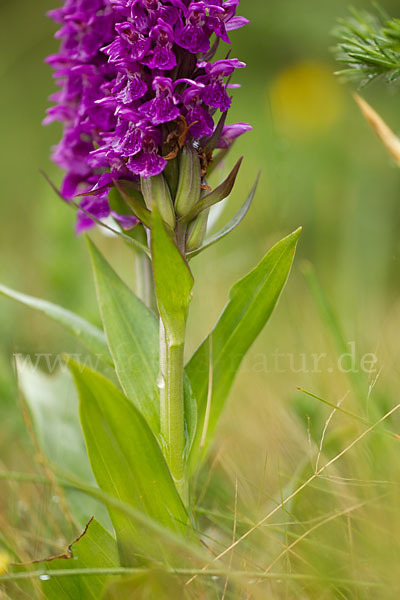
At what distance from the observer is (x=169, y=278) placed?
935 millimetres

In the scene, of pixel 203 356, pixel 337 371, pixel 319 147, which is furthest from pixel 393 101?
pixel 203 356

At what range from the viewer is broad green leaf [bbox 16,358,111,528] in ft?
4.00

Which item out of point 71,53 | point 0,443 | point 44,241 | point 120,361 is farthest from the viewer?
point 44,241

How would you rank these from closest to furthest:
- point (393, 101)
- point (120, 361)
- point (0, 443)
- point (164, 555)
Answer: point (164, 555) → point (120, 361) → point (0, 443) → point (393, 101)

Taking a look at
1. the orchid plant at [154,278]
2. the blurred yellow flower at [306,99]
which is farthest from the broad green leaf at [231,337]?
the blurred yellow flower at [306,99]

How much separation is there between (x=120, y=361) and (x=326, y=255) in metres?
1.93

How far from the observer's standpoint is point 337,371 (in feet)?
4.11

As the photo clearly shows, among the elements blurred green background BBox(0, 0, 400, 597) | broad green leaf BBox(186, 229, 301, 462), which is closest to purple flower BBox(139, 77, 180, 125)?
broad green leaf BBox(186, 229, 301, 462)

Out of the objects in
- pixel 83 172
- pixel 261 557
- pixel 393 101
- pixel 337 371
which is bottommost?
pixel 261 557

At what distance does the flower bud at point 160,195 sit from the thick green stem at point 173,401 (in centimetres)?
21

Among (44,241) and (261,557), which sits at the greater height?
(44,241)

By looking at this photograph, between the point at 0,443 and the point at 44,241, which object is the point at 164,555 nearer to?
the point at 0,443

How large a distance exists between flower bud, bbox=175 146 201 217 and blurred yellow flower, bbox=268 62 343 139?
2416 millimetres

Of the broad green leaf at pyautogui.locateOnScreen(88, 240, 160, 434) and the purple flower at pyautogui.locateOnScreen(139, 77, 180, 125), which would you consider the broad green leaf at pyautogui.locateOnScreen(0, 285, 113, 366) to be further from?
the purple flower at pyautogui.locateOnScreen(139, 77, 180, 125)
